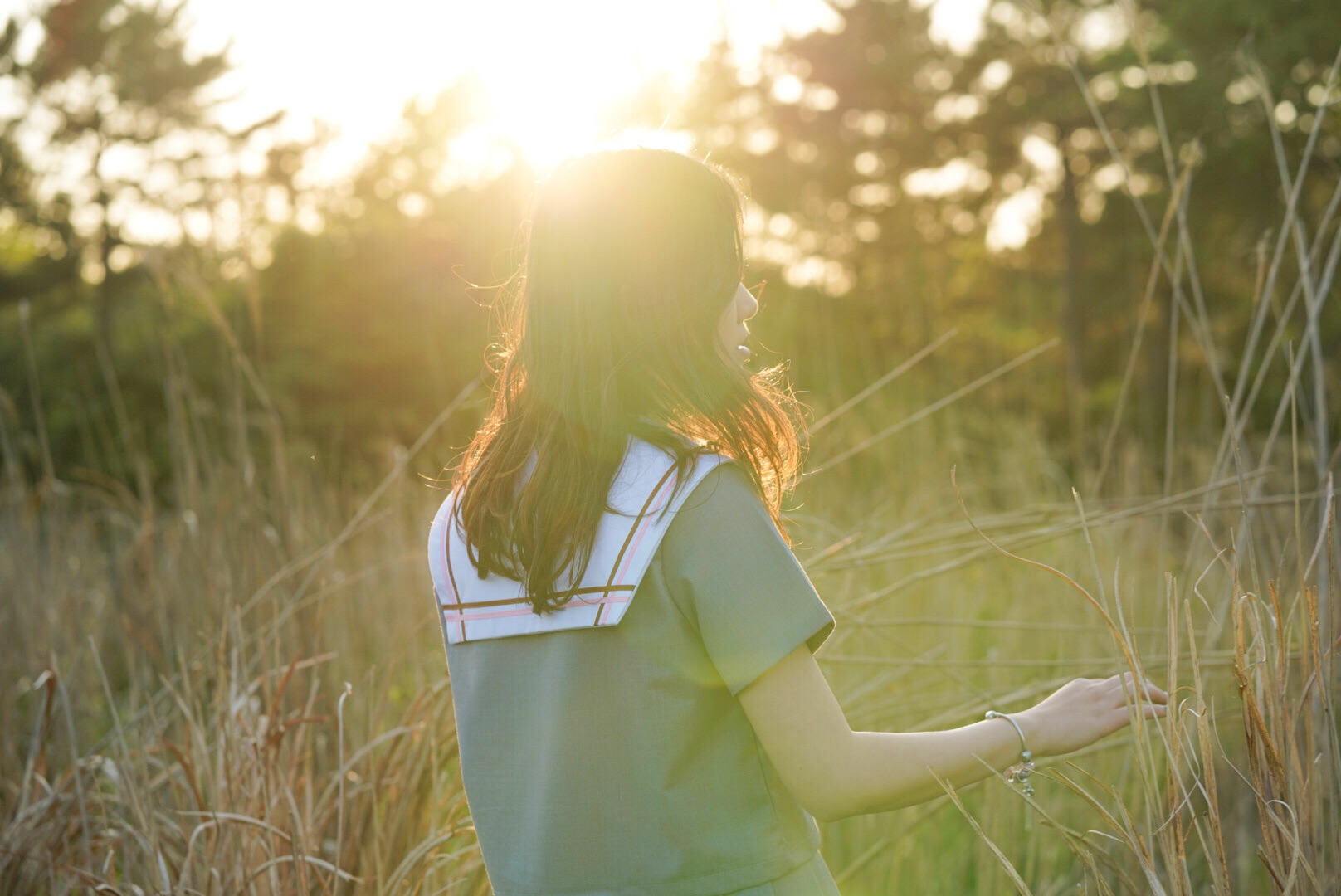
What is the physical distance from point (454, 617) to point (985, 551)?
101 centimetres

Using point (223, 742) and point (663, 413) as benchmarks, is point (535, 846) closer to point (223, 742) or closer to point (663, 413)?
point (663, 413)

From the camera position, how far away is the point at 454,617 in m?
1.04

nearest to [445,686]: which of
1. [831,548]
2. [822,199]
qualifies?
[831,548]

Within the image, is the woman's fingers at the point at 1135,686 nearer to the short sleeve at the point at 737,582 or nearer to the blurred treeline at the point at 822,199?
the short sleeve at the point at 737,582

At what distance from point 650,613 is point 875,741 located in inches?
8.6

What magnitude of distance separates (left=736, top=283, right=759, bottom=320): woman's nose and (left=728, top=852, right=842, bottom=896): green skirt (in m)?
0.52

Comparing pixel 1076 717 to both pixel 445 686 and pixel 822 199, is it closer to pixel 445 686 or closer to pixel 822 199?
pixel 445 686

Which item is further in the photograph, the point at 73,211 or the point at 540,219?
the point at 73,211

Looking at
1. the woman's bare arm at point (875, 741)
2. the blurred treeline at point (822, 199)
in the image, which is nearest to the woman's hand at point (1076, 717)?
the woman's bare arm at point (875, 741)

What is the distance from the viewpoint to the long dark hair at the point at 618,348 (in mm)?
967

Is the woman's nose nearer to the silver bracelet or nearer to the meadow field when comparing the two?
the meadow field

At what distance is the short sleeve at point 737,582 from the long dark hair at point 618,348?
0.07m

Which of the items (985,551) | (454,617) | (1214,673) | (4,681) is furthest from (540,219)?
(4,681)

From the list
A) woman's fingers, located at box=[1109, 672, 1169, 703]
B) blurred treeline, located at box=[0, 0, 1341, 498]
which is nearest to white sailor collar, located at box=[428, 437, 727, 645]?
woman's fingers, located at box=[1109, 672, 1169, 703]
